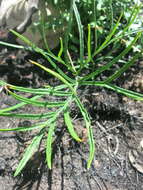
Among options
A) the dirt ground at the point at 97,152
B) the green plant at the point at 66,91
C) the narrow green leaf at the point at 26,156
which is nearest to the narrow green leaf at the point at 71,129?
the green plant at the point at 66,91

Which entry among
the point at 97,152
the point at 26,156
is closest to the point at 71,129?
the point at 26,156

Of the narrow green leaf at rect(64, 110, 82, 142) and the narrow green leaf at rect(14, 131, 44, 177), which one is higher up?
the narrow green leaf at rect(64, 110, 82, 142)

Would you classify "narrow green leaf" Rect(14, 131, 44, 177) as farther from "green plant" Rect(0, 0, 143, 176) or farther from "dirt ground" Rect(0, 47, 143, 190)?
"dirt ground" Rect(0, 47, 143, 190)

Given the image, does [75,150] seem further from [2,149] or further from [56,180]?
[2,149]

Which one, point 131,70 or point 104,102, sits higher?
point 131,70

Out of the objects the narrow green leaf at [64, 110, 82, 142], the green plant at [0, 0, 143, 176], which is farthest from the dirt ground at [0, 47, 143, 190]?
the narrow green leaf at [64, 110, 82, 142]

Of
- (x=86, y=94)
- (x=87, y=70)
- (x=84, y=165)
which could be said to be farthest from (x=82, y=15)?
(x=84, y=165)

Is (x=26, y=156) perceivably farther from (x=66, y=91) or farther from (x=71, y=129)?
(x=66, y=91)

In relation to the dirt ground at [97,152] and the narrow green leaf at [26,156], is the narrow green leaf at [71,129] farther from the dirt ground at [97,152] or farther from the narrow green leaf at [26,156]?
the dirt ground at [97,152]
